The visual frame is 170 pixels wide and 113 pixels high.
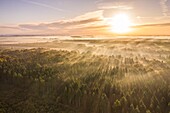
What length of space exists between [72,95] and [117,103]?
21.1ft

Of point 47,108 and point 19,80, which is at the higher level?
point 19,80

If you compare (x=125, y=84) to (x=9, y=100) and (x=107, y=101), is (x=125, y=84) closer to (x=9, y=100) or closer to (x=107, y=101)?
(x=107, y=101)

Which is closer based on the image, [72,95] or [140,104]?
[140,104]

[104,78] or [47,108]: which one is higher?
[104,78]

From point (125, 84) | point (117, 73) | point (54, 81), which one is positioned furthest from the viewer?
point (117, 73)

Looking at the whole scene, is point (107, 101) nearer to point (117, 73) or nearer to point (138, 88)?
point (138, 88)

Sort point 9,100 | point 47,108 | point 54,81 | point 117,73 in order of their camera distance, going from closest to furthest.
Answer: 1. point 47,108
2. point 9,100
3. point 54,81
4. point 117,73

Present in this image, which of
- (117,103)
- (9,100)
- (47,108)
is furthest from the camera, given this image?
(9,100)

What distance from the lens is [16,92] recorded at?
3119 cm

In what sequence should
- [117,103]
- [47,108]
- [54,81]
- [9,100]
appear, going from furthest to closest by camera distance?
[54,81] < [9,100] < [47,108] < [117,103]

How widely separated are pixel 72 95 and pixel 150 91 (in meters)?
10.6

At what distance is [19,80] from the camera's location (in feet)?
112

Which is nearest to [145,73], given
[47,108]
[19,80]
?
[47,108]

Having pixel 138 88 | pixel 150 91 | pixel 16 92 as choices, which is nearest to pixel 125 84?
pixel 138 88
